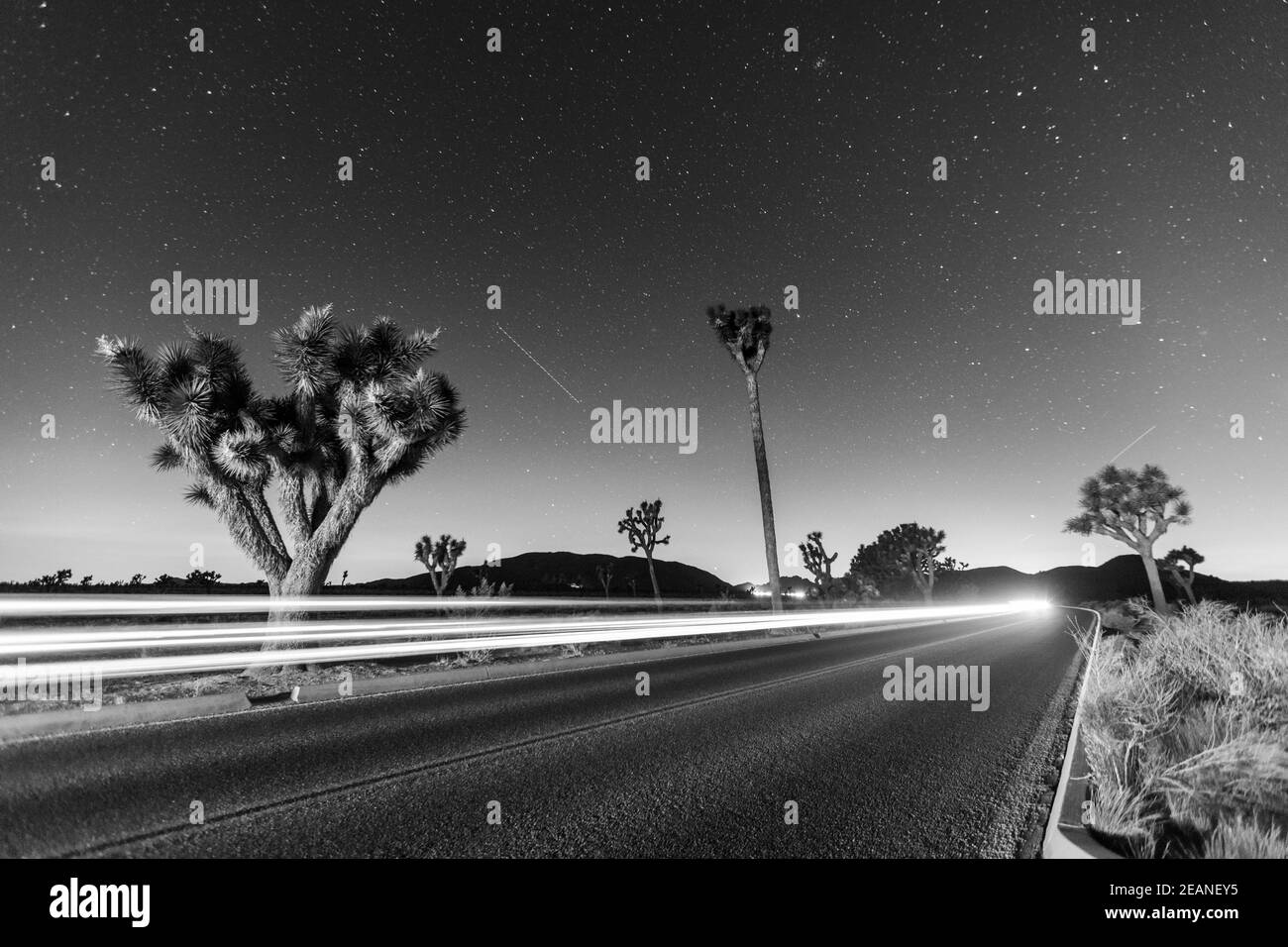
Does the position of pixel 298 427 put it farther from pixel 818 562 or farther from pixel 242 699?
pixel 818 562

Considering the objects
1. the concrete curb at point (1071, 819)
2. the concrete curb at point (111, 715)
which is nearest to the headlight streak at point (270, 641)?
the concrete curb at point (111, 715)

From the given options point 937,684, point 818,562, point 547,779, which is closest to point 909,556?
point 818,562

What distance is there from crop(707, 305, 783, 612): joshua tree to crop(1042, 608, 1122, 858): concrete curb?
831 inches

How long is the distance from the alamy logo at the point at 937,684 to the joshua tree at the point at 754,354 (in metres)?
14.2

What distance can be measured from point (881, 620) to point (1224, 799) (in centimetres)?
2842

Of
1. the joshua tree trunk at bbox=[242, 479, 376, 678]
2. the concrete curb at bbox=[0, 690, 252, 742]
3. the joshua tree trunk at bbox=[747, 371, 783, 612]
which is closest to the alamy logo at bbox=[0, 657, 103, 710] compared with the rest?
the concrete curb at bbox=[0, 690, 252, 742]

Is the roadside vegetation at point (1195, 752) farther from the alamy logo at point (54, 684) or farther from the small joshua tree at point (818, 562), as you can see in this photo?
the small joshua tree at point (818, 562)

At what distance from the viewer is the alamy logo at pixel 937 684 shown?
8.83m

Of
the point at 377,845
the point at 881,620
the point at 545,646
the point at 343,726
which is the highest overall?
the point at 377,845
